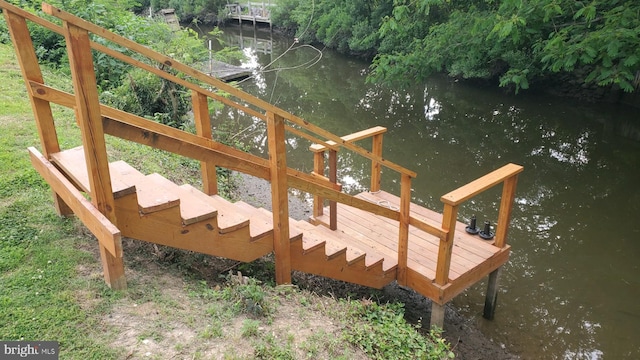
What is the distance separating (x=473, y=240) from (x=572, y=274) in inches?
78.5

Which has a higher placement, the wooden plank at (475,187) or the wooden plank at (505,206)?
the wooden plank at (475,187)

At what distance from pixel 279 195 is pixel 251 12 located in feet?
99.8

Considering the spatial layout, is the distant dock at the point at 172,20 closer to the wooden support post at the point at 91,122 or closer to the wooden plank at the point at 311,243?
the wooden plank at the point at 311,243

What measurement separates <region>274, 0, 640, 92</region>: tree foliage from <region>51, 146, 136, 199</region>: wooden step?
18.9 ft

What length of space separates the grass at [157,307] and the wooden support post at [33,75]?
504mm

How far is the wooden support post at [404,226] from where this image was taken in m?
4.04

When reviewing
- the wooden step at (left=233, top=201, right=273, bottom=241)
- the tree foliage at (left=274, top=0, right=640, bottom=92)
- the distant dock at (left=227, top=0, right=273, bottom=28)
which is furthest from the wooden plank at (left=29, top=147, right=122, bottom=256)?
the distant dock at (left=227, top=0, right=273, bottom=28)

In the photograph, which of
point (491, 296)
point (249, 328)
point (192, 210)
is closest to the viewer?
point (249, 328)

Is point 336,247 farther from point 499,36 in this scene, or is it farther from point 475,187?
point 499,36

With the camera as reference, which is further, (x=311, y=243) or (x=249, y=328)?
(x=311, y=243)

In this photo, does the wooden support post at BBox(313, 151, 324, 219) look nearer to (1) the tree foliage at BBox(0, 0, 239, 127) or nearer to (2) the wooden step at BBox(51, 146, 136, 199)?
(2) the wooden step at BBox(51, 146, 136, 199)

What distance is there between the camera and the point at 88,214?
255cm

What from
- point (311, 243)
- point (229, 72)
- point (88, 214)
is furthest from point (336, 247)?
point (229, 72)

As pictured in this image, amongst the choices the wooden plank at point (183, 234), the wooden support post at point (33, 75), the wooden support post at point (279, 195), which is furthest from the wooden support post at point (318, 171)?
the wooden support post at point (33, 75)
